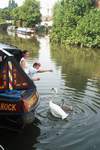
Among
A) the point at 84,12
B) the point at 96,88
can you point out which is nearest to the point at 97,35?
the point at 84,12

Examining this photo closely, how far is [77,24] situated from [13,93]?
49172 millimetres

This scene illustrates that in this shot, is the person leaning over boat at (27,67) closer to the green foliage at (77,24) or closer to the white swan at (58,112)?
the white swan at (58,112)

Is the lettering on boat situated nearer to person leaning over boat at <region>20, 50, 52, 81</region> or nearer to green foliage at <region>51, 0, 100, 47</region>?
person leaning over boat at <region>20, 50, 52, 81</region>

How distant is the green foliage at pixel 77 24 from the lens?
52.6 meters

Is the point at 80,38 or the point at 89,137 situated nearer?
the point at 89,137

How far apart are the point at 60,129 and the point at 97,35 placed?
135 feet

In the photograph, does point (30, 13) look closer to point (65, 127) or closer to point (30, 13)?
point (30, 13)

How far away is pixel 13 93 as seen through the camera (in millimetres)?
10461

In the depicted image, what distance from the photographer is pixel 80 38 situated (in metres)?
53.6

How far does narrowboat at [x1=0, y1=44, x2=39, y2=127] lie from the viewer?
33.6ft

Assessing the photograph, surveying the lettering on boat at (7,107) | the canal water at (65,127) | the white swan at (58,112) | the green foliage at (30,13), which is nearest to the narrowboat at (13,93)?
the lettering on boat at (7,107)

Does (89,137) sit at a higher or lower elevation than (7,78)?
lower

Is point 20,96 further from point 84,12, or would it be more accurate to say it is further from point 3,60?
point 84,12

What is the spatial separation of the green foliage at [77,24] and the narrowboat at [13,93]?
135 ft
